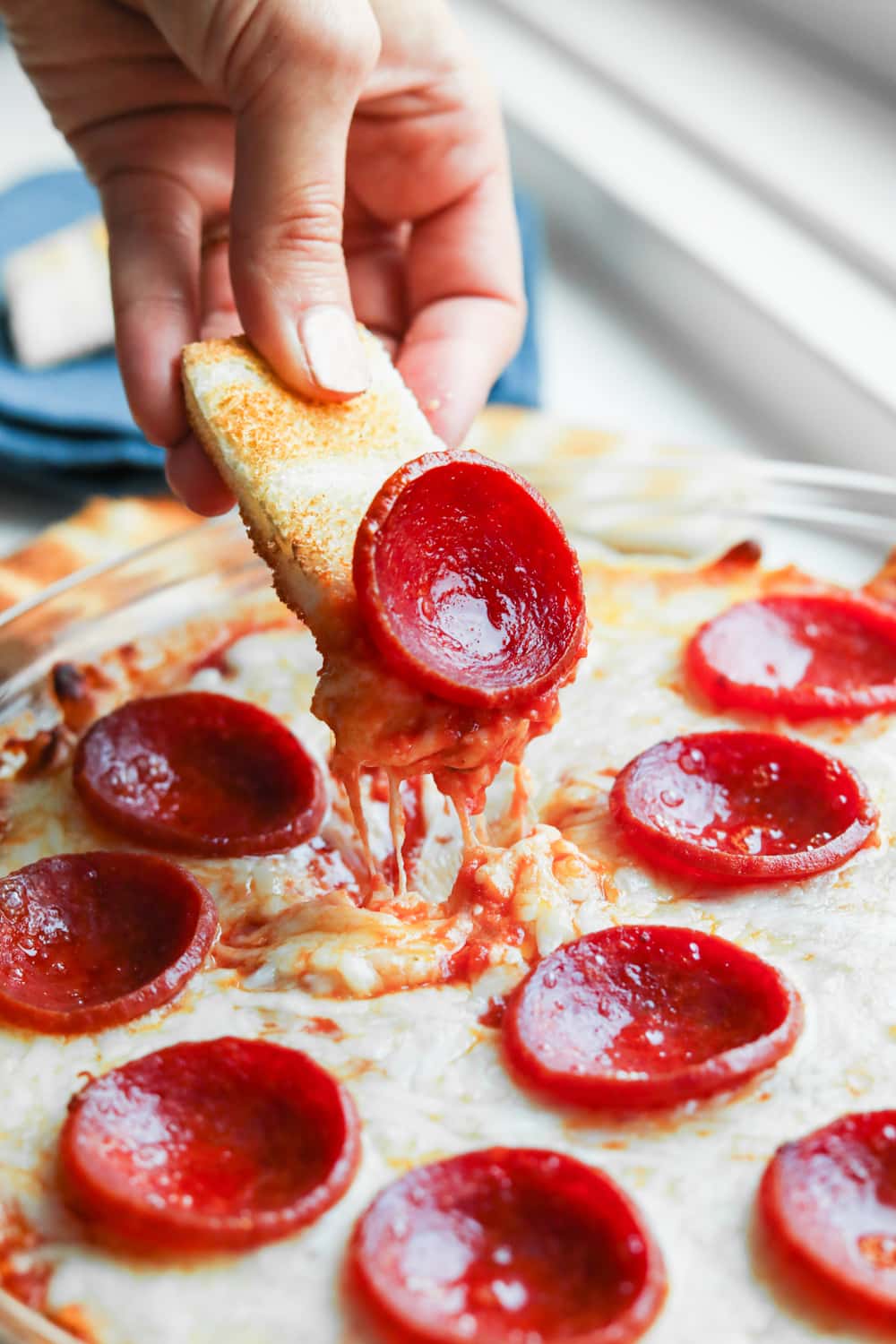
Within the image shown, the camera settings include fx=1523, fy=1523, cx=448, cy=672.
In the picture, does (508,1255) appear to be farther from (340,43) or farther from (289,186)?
(340,43)

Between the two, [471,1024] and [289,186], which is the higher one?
[289,186]

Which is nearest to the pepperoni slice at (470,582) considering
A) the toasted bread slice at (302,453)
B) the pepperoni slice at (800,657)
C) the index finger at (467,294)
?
the toasted bread slice at (302,453)

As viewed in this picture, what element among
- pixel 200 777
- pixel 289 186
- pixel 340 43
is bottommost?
pixel 200 777

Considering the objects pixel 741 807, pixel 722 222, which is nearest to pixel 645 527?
pixel 741 807

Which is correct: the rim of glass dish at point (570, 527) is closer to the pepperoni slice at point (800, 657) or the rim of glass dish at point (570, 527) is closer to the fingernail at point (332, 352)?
the pepperoni slice at point (800, 657)

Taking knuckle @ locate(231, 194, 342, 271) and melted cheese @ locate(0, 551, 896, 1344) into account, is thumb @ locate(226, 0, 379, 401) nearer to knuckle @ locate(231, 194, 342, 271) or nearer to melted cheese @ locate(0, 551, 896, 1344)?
knuckle @ locate(231, 194, 342, 271)
